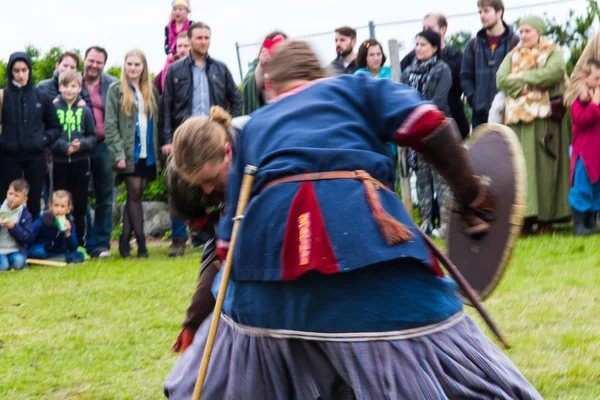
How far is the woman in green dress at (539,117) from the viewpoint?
27.5 feet

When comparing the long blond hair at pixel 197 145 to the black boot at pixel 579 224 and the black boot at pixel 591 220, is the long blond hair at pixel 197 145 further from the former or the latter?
the black boot at pixel 591 220

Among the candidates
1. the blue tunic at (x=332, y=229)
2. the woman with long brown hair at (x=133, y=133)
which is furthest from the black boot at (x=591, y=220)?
the blue tunic at (x=332, y=229)

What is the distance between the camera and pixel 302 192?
111 inches

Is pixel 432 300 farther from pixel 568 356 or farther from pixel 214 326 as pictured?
pixel 568 356

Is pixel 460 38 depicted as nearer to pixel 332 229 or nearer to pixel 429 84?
pixel 429 84

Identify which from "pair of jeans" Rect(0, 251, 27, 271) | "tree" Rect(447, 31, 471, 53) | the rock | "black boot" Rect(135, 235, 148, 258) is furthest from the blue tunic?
the rock

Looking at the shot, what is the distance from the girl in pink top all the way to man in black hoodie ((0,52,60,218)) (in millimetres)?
1440

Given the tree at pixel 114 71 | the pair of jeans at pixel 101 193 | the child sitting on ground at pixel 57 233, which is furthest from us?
the tree at pixel 114 71

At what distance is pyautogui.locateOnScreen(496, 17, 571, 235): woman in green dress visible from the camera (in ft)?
27.5

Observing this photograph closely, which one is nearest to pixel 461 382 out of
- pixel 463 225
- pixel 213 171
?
pixel 463 225

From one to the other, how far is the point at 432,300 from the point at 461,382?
241 millimetres

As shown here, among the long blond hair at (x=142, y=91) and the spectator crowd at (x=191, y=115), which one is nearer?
the spectator crowd at (x=191, y=115)

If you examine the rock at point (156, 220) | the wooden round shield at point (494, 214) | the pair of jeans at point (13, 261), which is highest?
the wooden round shield at point (494, 214)

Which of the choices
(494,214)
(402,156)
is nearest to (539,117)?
(402,156)
